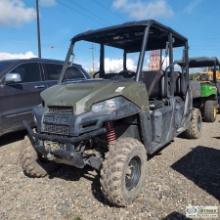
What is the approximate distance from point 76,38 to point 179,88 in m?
2.34

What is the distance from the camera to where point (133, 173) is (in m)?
4.60

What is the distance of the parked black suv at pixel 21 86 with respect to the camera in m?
6.98

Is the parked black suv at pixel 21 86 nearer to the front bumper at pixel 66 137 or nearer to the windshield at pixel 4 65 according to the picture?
the windshield at pixel 4 65

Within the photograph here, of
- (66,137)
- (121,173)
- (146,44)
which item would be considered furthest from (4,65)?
(121,173)

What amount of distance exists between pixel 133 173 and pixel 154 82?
5.30 feet

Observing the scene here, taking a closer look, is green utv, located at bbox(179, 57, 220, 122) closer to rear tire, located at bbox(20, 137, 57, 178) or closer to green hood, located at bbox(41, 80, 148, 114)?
green hood, located at bbox(41, 80, 148, 114)

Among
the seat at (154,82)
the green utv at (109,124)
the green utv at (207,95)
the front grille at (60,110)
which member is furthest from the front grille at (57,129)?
the green utv at (207,95)

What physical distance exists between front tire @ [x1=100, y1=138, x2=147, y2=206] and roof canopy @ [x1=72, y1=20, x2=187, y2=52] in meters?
1.90

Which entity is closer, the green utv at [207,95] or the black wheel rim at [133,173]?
the black wheel rim at [133,173]

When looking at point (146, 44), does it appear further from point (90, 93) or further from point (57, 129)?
point (57, 129)

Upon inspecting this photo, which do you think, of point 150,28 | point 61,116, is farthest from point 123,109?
point 150,28

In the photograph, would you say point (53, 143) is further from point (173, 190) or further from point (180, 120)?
point (180, 120)

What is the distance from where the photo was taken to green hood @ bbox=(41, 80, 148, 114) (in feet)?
13.9

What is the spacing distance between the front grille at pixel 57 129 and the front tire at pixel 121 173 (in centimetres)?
59
